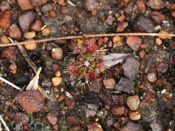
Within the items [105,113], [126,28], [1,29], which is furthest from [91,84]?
[1,29]

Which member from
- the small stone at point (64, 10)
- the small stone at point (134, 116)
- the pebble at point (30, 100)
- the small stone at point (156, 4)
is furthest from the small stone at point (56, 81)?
the small stone at point (156, 4)

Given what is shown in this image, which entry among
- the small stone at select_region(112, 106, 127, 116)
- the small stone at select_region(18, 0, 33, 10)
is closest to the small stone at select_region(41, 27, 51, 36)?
the small stone at select_region(18, 0, 33, 10)

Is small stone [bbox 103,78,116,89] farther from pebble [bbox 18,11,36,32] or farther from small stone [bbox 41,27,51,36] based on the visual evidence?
pebble [bbox 18,11,36,32]

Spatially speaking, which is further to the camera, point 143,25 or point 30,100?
point 143,25

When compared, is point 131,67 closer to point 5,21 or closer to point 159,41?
point 159,41

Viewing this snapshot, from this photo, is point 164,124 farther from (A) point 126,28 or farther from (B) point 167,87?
(A) point 126,28

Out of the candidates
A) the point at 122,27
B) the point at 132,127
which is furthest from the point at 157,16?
the point at 132,127
